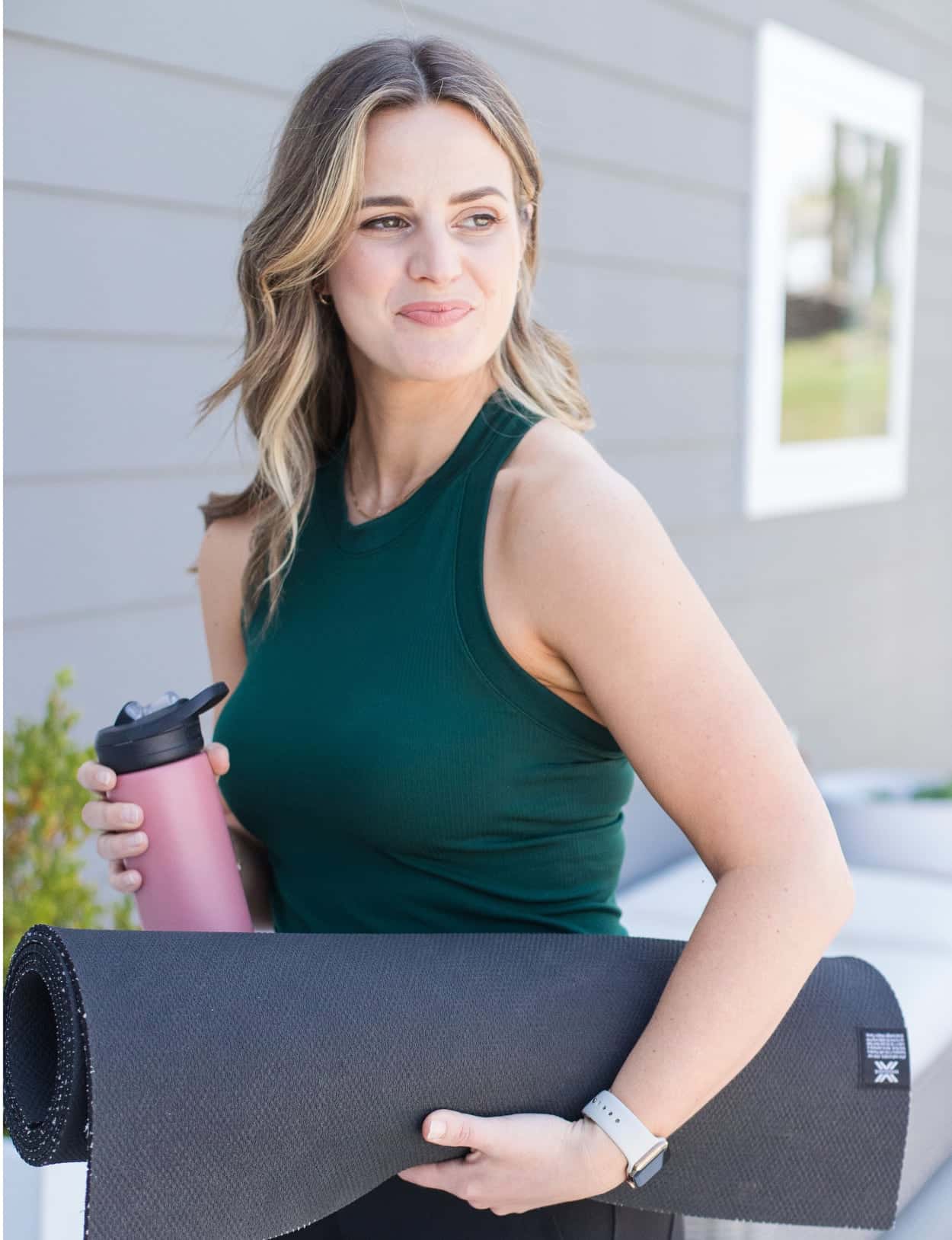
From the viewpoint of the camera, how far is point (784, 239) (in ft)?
15.8

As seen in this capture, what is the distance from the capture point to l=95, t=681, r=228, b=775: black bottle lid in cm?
124

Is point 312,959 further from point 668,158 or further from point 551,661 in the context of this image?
point 668,158

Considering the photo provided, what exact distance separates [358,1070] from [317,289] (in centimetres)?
84

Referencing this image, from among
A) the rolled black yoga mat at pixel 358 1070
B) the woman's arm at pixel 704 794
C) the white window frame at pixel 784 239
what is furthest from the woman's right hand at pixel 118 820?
the white window frame at pixel 784 239

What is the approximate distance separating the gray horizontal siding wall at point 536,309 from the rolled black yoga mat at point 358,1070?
0.71 meters

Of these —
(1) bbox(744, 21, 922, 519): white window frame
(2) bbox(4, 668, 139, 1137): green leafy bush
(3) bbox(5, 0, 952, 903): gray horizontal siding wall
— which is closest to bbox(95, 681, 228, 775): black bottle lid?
(3) bbox(5, 0, 952, 903): gray horizontal siding wall

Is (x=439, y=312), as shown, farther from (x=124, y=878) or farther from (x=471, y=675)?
(x=124, y=878)

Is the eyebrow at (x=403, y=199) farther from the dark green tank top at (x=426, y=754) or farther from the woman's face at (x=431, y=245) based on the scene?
the dark green tank top at (x=426, y=754)

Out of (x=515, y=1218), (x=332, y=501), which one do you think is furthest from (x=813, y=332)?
(x=515, y=1218)

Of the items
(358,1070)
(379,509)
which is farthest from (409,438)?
(358,1070)

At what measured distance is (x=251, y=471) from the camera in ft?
9.59

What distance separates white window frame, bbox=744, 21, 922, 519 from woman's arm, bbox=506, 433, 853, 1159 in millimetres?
3629

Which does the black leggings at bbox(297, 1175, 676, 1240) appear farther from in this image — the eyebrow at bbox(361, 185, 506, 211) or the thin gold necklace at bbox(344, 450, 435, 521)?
the eyebrow at bbox(361, 185, 506, 211)

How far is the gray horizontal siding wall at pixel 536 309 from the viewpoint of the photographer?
2.45m
